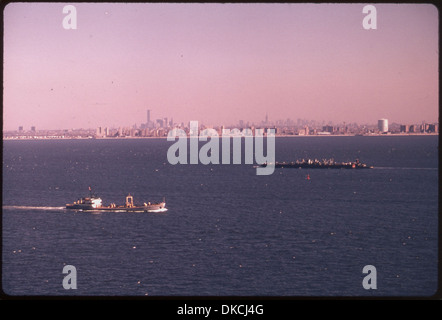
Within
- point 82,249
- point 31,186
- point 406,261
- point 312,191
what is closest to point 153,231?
point 82,249

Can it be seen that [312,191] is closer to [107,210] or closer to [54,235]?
[107,210]

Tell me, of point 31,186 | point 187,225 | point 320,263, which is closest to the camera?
point 320,263

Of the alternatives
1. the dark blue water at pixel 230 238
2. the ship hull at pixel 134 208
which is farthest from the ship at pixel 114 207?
the dark blue water at pixel 230 238

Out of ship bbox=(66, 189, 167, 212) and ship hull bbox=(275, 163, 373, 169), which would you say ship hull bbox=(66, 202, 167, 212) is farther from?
ship hull bbox=(275, 163, 373, 169)

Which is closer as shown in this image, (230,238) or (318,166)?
(230,238)

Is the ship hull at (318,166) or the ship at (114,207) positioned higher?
the ship hull at (318,166)

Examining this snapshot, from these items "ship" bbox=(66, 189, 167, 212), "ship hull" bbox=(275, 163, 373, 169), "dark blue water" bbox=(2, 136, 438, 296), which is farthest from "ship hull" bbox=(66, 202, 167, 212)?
"ship hull" bbox=(275, 163, 373, 169)

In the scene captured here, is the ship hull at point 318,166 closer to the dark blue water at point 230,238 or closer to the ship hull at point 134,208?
the dark blue water at point 230,238

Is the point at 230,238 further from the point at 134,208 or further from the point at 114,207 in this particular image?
the point at 114,207

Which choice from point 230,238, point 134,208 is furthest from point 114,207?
point 230,238
